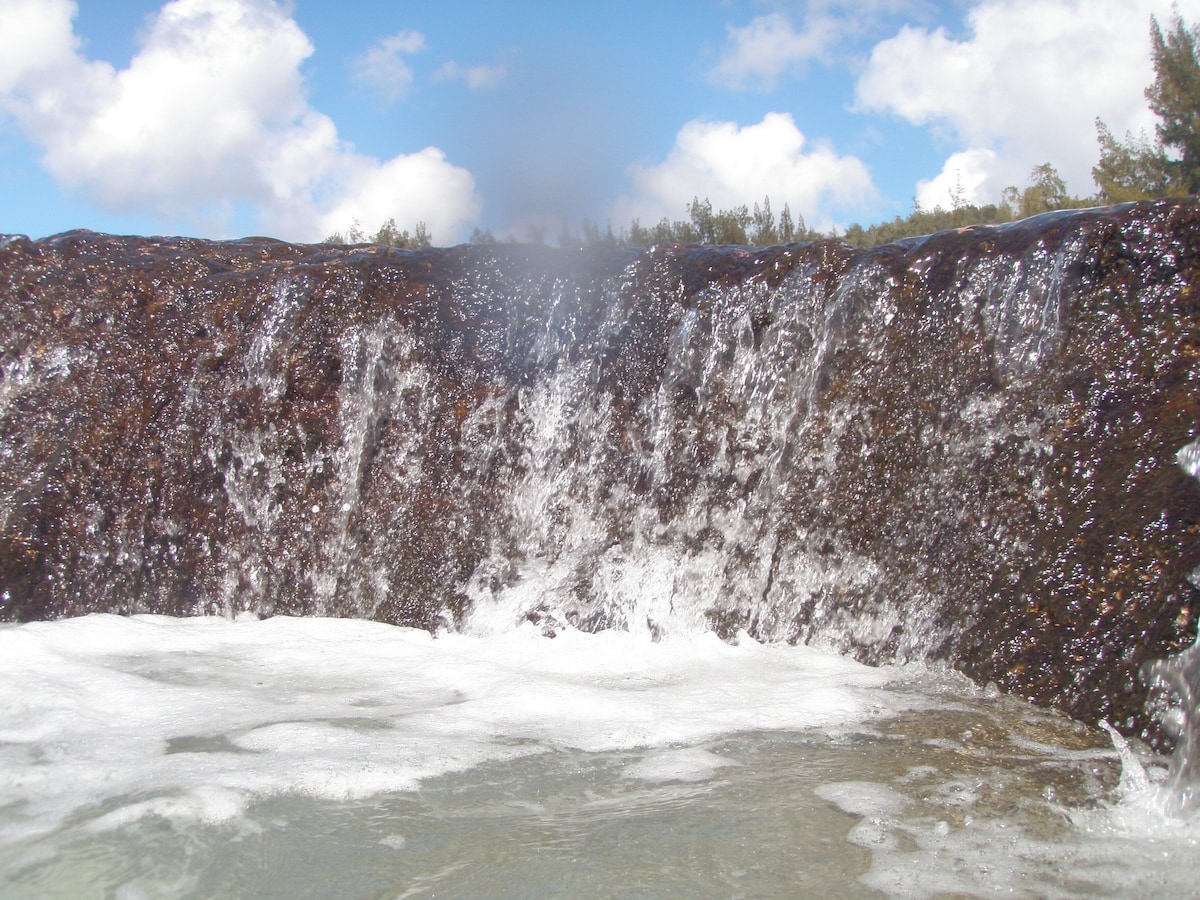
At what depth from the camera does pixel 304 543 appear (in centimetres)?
496

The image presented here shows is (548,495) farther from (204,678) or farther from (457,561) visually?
(204,678)

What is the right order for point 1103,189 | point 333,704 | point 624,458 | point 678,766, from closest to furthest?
point 678,766, point 333,704, point 624,458, point 1103,189

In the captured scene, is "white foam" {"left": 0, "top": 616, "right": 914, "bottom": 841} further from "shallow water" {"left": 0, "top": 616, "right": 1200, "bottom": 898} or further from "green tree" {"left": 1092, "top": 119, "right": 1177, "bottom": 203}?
"green tree" {"left": 1092, "top": 119, "right": 1177, "bottom": 203}

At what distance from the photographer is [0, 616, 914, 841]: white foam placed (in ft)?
8.16

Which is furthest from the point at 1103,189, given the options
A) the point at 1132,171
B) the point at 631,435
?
the point at 631,435

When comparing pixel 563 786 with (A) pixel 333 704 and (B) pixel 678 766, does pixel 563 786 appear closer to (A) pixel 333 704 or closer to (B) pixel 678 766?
(B) pixel 678 766

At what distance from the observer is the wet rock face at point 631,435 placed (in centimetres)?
353

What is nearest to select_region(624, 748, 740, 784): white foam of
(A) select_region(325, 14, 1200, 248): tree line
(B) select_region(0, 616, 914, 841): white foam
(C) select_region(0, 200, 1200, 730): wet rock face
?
(B) select_region(0, 616, 914, 841): white foam

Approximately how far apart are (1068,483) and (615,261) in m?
2.49

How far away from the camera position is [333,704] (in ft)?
11.0

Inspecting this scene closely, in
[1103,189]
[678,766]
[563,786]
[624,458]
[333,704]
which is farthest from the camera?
[1103,189]

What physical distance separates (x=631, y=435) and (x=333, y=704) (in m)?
1.98

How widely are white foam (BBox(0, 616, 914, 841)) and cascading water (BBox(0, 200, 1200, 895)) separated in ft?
0.13

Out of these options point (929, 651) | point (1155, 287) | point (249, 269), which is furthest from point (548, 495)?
point (1155, 287)
